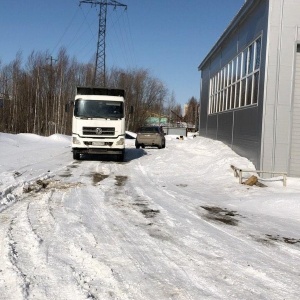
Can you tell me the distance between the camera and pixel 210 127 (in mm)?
28031

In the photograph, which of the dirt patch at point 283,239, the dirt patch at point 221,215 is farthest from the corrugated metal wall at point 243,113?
the dirt patch at point 283,239

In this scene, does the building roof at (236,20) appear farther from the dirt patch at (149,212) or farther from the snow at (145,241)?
the dirt patch at (149,212)

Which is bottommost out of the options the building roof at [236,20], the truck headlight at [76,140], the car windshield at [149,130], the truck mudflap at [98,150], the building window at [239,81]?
the truck mudflap at [98,150]

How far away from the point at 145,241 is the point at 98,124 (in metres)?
12.4

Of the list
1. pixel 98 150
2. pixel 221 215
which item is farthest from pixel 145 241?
pixel 98 150

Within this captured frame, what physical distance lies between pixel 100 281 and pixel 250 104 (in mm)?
12791

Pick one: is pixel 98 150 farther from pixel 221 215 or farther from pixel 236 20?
pixel 221 215

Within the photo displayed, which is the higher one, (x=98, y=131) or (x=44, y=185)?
(x=98, y=131)

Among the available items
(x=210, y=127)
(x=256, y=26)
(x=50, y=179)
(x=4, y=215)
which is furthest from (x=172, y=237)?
(x=210, y=127)

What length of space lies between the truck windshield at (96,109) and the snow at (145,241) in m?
6.67

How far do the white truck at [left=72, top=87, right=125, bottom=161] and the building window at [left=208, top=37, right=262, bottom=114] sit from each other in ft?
18.5

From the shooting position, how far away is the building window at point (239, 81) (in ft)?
49.6

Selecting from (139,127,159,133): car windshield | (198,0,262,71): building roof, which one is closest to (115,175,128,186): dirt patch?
(198,0,262,71): building roof

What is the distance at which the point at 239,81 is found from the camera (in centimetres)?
1850
